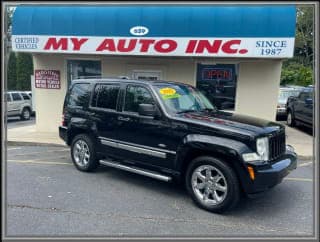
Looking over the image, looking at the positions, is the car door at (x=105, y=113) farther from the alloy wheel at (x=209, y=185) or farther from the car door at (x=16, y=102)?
the car door at (x=16, y=102)

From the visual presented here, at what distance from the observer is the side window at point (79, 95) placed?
249 inches

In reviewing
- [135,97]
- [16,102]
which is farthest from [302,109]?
[16,102]

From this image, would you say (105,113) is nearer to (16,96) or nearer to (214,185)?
(214,185)

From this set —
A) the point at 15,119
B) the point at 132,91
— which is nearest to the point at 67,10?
the point at 132,91

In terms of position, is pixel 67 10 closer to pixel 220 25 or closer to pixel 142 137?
pixel 220 25

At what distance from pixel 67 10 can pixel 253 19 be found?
5516mm

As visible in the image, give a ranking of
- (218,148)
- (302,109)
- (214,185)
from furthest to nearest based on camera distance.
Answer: (302,109) < (214,185) < (218,148)

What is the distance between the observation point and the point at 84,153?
6277 mm

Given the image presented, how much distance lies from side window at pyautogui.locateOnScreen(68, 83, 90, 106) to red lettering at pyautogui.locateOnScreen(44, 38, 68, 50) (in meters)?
3.24

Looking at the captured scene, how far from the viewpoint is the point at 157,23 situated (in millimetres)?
8688

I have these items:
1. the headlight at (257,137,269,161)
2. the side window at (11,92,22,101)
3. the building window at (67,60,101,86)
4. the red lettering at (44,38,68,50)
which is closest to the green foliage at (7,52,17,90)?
the side window at (11,92,22,101)

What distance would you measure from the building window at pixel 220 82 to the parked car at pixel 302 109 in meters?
3.46

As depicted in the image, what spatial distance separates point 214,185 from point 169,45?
521 cm

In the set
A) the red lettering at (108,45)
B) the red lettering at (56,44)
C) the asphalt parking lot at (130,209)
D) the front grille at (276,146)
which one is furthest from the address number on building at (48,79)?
the front grille at (276,146)
